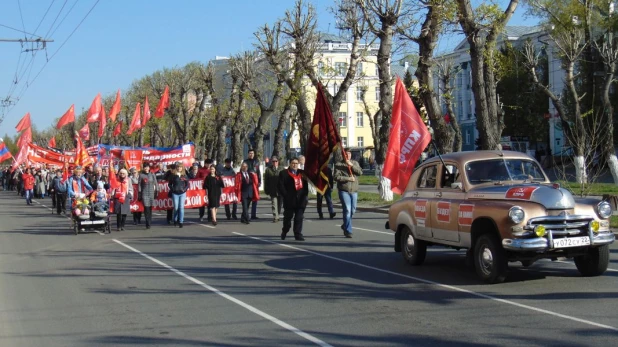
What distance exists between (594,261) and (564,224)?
1.00 m

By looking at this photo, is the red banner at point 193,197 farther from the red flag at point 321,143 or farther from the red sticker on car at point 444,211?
the red sticker on car at point 444,211

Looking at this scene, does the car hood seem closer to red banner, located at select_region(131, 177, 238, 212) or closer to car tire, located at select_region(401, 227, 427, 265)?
car tire, located at select_region(401, 227, 427, 265)

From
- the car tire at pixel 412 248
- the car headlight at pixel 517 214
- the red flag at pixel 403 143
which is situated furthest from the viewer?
the red flag at pixel 403 143

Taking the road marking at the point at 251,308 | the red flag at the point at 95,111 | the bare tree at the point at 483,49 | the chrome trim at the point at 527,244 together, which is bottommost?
the road marking at the point at 251,308

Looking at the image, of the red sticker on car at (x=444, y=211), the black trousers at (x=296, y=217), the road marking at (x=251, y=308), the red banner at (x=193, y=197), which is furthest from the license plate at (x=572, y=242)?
the red banner at (x=193, y=197)

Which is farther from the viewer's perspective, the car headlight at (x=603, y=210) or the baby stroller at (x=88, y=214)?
the baby stroller at (x=88, y=214)

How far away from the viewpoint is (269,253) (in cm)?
1562

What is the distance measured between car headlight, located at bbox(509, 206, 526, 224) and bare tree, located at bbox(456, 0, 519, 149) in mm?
12358

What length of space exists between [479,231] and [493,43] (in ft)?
42.2

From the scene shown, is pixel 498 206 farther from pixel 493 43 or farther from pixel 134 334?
pixel 493 43

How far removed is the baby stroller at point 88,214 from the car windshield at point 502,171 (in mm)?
12707

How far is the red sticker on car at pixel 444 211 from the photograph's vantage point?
11.9 meters

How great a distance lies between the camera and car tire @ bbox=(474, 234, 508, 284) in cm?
1066

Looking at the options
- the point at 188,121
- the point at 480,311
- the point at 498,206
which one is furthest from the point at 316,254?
the point at 188,121
